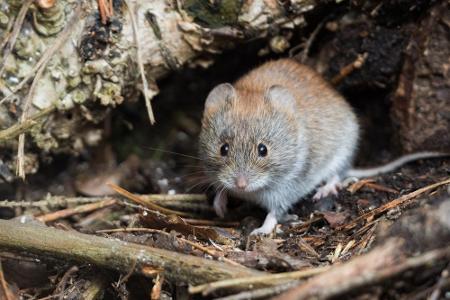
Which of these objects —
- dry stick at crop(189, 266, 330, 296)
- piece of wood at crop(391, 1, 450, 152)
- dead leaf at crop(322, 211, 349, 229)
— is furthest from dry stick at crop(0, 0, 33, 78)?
piece of wood at crop(391, 1, 450, 152)

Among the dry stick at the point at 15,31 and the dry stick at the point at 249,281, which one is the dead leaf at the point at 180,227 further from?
the dry stick at the point at 15,31

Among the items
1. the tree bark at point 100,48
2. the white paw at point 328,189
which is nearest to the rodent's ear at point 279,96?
the tree bark at point 100,48

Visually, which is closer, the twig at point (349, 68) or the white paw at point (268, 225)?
the white paw at point (268, 225)

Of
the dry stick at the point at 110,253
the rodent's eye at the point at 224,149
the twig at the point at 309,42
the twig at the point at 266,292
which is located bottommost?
the dry stick at the point at 110,253

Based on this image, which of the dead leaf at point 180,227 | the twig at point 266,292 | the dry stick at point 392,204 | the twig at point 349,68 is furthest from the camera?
the twig at point 349,68

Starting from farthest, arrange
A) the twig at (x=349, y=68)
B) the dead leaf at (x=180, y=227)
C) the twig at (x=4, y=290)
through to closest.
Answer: the twig at (x=349, y=68) < the dead leaf at (x=180, y=227) < the twig at (x=4, y=290)

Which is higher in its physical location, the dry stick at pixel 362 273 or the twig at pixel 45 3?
the twig at pixel 45 3

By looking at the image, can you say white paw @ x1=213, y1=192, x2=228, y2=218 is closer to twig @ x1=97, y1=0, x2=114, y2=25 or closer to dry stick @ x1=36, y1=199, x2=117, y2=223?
dry stick @ x1=36, y1=199, x2=117, y2=223

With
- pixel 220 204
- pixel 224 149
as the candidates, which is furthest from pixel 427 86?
pixel 220 204
